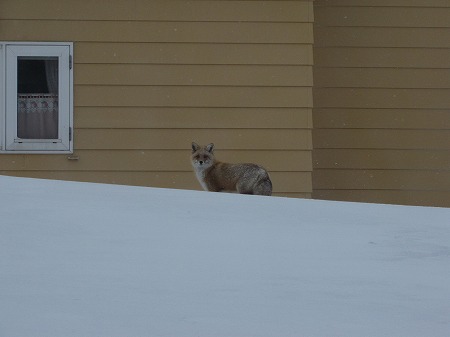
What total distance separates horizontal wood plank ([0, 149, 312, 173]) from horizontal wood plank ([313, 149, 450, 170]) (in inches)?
55.6

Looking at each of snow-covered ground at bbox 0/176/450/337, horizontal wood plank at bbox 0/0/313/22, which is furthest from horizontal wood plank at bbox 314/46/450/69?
snow-covered ground at bbox 0/176/450/337

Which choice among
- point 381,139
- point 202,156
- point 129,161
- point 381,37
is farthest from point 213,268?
point 381,37

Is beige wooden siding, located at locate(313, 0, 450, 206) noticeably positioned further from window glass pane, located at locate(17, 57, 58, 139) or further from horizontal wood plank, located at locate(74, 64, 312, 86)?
window glass pane, located at locate(17, 57, 58, 139)

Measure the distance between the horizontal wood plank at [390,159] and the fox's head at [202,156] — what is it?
2.08m

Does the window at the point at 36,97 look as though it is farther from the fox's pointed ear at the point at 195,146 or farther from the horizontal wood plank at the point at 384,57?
the horizontal wood plank at the point at 384,57

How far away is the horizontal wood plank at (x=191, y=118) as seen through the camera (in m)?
9.05

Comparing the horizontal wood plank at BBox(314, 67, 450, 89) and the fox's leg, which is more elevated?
the horizontal wood plank at BBox(314, 67, 450, 89)

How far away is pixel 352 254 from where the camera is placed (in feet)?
13.5

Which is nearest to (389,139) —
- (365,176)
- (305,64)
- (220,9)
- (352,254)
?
(365,176)

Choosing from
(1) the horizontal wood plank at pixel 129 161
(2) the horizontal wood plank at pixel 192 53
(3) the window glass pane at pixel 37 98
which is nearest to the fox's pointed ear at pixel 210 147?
(1) the horizontal wood plank at pixel 129 161

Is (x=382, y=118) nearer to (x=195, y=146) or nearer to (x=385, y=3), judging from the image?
(x=385, y=3)

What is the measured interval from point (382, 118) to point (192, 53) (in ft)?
7.82

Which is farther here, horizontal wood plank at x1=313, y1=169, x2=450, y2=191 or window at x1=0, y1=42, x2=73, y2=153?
horizontal wood plank at x1=313, y1=169, x2=450, y2=191

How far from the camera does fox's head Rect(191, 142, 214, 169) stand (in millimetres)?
8711
